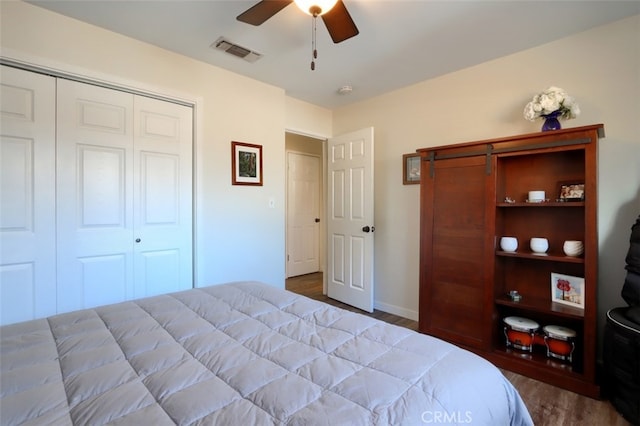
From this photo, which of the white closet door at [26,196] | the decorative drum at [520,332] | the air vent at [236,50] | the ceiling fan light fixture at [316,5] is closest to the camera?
the ceiling fan light fixture at [316,5]

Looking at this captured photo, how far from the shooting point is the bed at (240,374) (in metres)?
0.78

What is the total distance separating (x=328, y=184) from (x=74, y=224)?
2588 mm

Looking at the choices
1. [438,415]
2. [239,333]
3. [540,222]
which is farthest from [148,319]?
[540,222]

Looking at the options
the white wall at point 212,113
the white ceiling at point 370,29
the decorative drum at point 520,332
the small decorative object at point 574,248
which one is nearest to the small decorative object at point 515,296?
the decorative drum at point 520,332

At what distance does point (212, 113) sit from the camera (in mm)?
2832

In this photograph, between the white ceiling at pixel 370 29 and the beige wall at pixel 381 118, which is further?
the beige wall at pixel 381 118

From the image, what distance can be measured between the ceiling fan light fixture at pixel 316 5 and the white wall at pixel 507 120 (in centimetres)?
181

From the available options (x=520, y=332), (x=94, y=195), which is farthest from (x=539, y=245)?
(x=94, y=195)

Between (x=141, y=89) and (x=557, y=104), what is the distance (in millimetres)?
3078

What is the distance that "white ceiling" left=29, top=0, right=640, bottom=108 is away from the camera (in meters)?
1.97

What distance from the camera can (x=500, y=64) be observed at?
263 centimetres

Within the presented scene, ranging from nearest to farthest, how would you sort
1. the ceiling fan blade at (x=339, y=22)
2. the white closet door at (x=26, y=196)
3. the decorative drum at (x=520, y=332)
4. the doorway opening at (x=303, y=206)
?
the ceiling fan blade at (x=339, y=22) → the white closet door at (x=26, y=196) → the decorative drum at (x=520, y=332) → the doorway opening at (x=303, y=206)

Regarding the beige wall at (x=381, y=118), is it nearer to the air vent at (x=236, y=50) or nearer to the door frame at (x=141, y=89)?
the door frame at (x=141, y=89)

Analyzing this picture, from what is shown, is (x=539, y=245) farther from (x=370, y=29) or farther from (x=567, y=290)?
(x=370, y=29)
